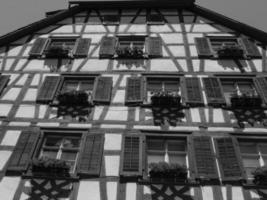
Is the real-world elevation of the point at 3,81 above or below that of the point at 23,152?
above

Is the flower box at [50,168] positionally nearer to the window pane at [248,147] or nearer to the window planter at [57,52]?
the window pane at [248,147]

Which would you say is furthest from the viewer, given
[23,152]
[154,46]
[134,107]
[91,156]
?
[154,46]

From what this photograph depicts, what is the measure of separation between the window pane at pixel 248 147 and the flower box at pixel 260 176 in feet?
Answer: 3.88

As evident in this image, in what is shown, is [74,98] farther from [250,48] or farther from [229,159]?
[250,48]

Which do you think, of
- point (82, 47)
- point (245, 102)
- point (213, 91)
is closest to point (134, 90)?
point (213, 91)

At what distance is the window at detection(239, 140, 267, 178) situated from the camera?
9.98 meters

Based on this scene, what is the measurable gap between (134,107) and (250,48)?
5.42m

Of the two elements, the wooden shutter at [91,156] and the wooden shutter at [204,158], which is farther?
the wooden shutter at [91,156]

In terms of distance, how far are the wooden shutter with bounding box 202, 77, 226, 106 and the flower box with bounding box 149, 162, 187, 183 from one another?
3.07m

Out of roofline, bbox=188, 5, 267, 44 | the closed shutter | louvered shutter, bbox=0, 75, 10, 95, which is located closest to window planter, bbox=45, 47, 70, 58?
louvered shutter, bbox=0, 75, 10, 95

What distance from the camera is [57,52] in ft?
47.7

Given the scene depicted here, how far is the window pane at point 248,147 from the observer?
34.6 ft

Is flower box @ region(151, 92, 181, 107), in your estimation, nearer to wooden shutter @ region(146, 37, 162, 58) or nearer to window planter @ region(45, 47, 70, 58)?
wooden shutter @ region(146, 37, 162, 58)

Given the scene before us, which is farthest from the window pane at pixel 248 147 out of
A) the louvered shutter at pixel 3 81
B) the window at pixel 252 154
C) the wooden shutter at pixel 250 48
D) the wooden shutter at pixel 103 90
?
the louvered shutter at pixel 3 81
